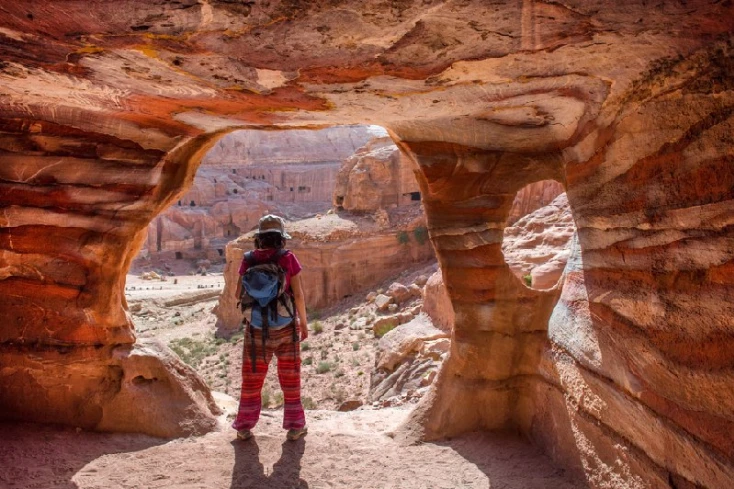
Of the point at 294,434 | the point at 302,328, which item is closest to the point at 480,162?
the point at 302,328

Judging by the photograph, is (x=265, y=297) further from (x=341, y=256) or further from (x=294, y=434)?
(x=341, y=256)

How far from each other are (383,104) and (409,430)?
2827mm

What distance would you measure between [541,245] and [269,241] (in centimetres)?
695

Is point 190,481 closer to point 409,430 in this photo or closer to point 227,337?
point 409,430

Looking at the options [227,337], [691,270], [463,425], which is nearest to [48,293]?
[463,425]

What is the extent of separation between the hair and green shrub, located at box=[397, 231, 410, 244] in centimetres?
1611

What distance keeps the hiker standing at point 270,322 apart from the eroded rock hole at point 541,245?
202 inches

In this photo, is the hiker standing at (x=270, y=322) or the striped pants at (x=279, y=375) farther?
the striped pants at (x=279, y=375)

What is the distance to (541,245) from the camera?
9430 millimetres

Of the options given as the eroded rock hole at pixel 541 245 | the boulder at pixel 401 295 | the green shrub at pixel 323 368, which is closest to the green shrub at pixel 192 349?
the green shrub at pixel 323 368

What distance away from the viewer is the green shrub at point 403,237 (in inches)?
781

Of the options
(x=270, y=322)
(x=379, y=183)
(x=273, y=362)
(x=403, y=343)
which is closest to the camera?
(x=270, y=322)

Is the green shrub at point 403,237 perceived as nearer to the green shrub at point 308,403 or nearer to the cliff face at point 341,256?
the cliff face at point 341,256

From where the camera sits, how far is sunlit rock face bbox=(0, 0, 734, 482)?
216 cm
